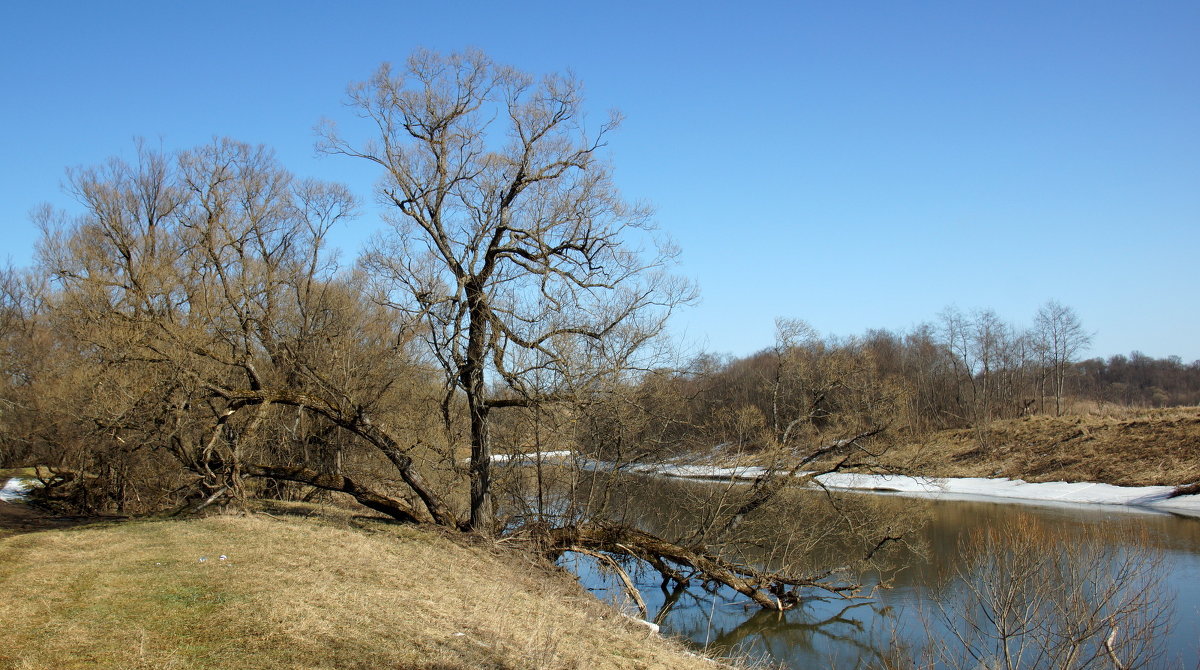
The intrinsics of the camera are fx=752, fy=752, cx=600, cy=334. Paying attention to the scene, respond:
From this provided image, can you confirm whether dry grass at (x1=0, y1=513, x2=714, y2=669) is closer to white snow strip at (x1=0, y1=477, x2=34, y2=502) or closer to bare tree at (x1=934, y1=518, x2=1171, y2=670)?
bare tree at (x1=934, y1=518, x2=1171, y2=670)

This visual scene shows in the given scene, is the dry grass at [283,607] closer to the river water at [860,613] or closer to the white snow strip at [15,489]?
the river water at [860,613]

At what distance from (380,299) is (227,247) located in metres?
8.40

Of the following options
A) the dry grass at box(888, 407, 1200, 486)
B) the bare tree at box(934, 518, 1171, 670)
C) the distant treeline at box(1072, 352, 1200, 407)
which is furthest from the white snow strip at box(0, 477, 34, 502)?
the distant treeline at box(1072, 352, 1200, 407)

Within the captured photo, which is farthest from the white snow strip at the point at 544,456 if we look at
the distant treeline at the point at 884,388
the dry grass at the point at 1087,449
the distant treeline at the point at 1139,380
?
the distant treeline at the point at 1139,380

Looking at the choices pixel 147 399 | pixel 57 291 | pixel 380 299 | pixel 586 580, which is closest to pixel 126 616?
pixel 147 399

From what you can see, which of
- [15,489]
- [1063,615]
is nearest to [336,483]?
[1063,615]

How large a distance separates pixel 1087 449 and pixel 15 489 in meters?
42.5

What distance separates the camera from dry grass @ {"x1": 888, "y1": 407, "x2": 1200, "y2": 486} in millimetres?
32094

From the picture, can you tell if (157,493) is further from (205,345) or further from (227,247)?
(227,247)

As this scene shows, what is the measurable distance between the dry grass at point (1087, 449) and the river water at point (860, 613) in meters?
12.3

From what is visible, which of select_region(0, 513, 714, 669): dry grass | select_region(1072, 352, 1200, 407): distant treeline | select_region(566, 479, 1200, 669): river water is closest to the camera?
select_region(0, 513, 714, 669): dry grass

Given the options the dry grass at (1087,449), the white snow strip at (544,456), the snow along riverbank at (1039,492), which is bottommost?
the snow along riverbank at (1039,492)

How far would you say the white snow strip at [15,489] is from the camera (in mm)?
18609

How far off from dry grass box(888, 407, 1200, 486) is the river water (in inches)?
483
